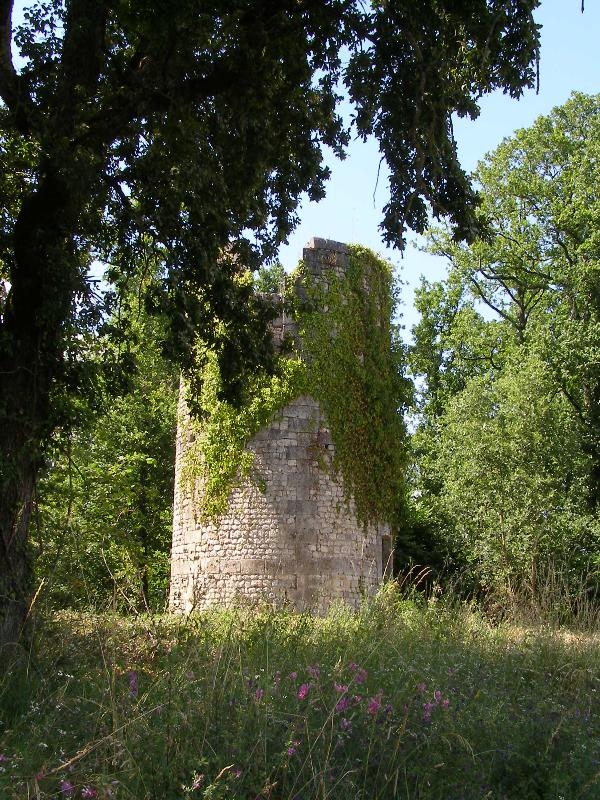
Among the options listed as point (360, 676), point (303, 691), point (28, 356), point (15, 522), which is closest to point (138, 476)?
point (28, 356)

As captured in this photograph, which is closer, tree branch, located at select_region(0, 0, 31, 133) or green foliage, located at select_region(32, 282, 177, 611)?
tree branch, located at select_region(0, 0, 31, 133)

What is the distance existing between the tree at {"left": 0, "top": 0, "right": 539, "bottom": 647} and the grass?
2.40 metres

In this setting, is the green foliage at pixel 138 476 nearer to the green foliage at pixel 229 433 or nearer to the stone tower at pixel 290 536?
the green foliage at pixel 229 433

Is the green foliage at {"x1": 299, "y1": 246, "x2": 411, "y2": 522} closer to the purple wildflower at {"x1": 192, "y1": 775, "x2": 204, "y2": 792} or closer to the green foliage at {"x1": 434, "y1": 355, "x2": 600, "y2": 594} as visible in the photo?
the green foliage at {"x1": 434, "y1": 355, "x2": 600, "y2": 594}

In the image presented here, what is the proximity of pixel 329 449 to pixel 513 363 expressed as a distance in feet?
37.2

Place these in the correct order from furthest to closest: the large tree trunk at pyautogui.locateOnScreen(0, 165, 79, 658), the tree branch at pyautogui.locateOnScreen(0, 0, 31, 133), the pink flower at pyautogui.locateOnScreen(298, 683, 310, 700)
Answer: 1. the tree branch at pyautogui.locateOnScreen(0, 0, 31, 133)
2. the large tree trunk at pyautogui.locateOnScreen(0, 165, 79, 658)
3. the pink flower at pyautogui.locateOnScreen(298, 683, 310, 700)

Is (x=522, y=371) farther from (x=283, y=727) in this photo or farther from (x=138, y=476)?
(x=283, y=727)

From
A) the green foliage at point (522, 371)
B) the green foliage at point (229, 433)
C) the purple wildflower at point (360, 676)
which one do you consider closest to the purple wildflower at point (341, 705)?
the purple wildflower at point (360, 676)

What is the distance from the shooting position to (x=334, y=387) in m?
14.0

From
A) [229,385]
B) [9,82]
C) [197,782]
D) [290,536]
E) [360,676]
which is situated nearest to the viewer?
[197,782]

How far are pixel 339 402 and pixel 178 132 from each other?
6931 millimetres

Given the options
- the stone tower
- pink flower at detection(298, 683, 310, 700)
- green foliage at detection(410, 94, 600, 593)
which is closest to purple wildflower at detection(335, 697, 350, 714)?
pink flower at detection(298, 683, 310, 700)

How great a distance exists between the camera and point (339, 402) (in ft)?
46.0

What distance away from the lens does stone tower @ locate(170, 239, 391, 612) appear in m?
13.1
